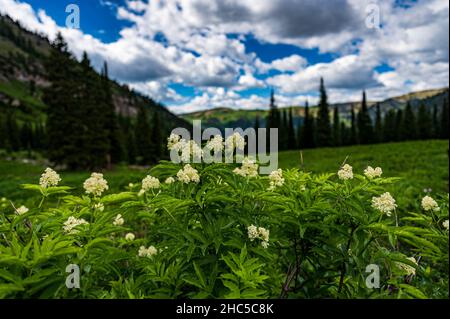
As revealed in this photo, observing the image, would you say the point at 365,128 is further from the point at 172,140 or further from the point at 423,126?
the point at 172,140

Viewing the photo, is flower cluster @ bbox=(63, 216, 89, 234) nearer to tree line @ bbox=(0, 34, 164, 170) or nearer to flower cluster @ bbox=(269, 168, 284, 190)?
flower cluster @ bbox=(269, 168, 284, 190)

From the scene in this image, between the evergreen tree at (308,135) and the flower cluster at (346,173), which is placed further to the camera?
the evergreen tree at (308,135)

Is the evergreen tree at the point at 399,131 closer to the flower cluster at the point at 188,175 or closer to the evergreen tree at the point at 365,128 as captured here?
the evergreen tree at the point at 365,128

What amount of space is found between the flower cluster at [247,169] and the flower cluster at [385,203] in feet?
3.45

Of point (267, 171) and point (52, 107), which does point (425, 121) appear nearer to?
point (52, 107)

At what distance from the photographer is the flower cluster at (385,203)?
2717mm

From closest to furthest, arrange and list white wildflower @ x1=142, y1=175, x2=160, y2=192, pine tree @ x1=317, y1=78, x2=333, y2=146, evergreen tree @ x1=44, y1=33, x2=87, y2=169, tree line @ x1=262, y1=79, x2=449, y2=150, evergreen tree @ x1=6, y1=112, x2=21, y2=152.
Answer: white wildflower @ x1=142, y1=175, x2=160, y2=192
evergreen tree @ x1=44, y1=33, x2=87, y2=169
pine tree @ x1=317, y1=78, x2=333, y2=146
tree line @ x1=262, y1=79, x2=449, y2=150
evergreen tree @ x1=6, y1=112, x2=21, y2=152

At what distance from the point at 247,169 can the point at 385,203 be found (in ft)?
3.90

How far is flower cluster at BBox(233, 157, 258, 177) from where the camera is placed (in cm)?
300

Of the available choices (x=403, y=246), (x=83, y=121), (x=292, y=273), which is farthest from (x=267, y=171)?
(x=83, y=121)

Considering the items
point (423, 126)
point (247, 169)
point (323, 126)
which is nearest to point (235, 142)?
Result: point (247, 169)

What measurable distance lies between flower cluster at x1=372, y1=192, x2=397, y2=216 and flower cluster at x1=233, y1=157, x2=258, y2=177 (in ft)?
3.45

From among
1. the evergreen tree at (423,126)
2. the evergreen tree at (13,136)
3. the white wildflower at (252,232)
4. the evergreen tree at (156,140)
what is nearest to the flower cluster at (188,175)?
the white wildflower at (252,232)

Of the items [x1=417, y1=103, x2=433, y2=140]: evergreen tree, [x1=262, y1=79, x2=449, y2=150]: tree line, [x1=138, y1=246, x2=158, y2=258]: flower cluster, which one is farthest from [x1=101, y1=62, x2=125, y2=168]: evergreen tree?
[x1=417, y1=103, x2=433, y2=140]: evergreen tree
